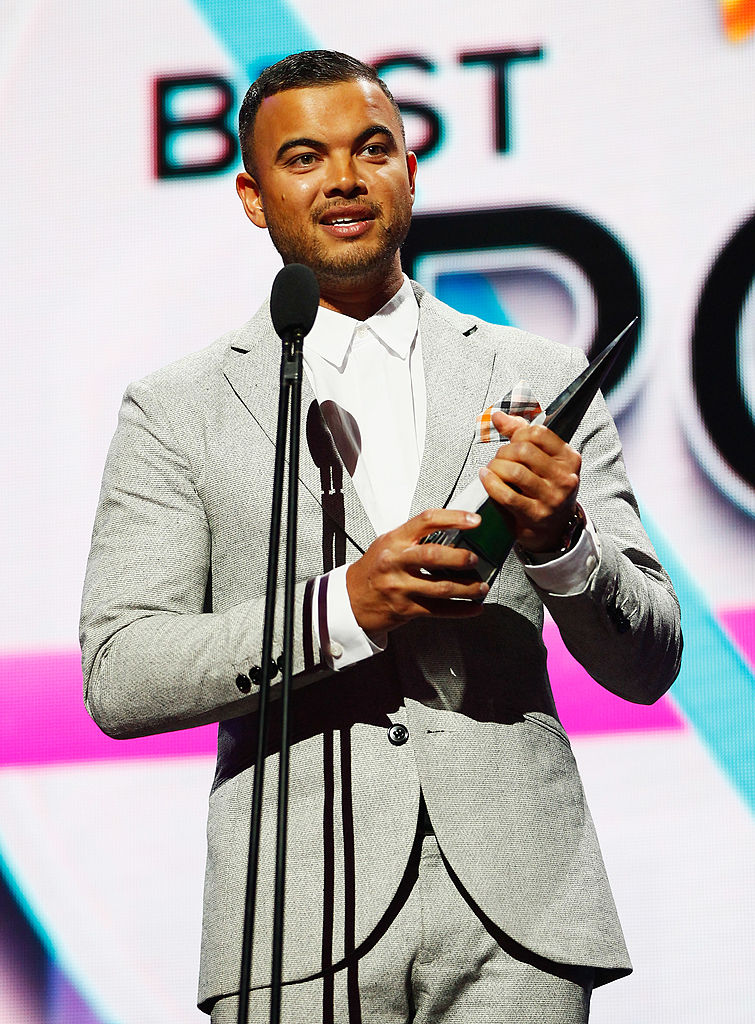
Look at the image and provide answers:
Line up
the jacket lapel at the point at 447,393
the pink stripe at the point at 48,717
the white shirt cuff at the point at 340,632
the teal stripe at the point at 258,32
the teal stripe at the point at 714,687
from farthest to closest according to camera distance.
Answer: the teal stripe at the point at 258,32 → the pink stripe at the point at 48,717 → the teal stripe at the point at 714,687 → the jacket lapel at the point at 447,393 → the white shirt cuff at the point at 340,632

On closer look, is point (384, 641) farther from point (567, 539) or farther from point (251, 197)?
point (251, 197)

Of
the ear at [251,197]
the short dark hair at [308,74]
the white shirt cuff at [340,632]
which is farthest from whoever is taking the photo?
the ear at [251,197]

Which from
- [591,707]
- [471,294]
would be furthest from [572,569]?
[471,294]

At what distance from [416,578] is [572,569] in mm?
208

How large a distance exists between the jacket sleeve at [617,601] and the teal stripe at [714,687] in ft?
2.85

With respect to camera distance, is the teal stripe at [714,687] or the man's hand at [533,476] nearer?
the man's hand at [533,476]

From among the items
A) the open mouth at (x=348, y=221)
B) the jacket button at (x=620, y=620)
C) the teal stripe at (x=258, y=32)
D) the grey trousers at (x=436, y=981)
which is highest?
the teal stripe at (x=258, y=32)

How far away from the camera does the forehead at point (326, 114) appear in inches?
76.9

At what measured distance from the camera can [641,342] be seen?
2.79 metres

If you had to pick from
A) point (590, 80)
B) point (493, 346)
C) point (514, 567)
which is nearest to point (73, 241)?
point (590, 80)

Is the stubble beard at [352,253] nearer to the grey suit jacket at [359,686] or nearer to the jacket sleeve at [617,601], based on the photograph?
the grey suit jacket at [359,686]

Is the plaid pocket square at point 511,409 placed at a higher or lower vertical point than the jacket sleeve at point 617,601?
higher

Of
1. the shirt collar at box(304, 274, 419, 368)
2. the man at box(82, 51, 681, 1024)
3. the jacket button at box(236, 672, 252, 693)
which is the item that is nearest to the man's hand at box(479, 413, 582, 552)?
the man at box(82, 51, 681, 1024)

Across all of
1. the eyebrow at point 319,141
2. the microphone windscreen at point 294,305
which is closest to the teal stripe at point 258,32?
the eyebrow at point 319,141
